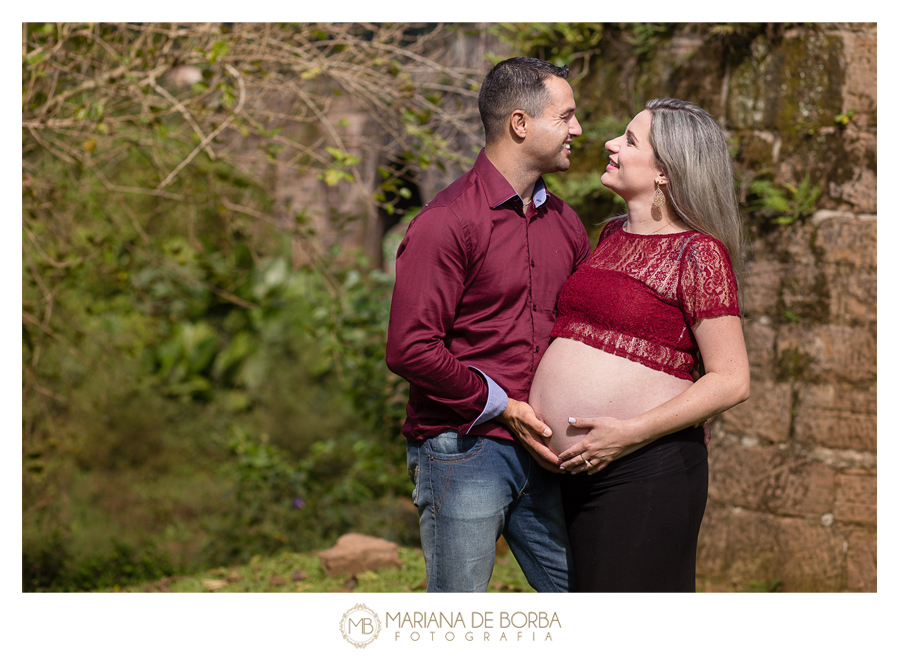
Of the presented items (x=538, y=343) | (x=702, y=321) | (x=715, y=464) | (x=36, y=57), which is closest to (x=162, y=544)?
(x=36, y=57)

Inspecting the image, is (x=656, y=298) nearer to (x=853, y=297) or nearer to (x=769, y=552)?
(x=853, y=297)

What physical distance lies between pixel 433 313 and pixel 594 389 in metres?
0.54

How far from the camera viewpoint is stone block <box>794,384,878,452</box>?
384 centimetres

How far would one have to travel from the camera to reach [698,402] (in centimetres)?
208

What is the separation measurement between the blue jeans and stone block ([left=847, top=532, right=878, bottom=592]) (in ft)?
7.55

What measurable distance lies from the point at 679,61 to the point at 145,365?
5908 millimetres

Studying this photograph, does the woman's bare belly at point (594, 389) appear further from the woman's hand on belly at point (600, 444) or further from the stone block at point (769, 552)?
the stone block at point (769, 552)

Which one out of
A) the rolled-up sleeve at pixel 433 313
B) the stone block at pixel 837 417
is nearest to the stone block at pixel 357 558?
the rolled-up sleeve at pixel 433 313

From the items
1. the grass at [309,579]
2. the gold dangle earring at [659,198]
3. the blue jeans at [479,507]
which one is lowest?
the grass at [309,579]

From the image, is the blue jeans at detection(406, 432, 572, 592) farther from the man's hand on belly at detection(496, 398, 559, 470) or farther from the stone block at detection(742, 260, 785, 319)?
the stone block at detection(742, 260, 785, 319)

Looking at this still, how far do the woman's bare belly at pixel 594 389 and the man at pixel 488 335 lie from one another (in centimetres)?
7

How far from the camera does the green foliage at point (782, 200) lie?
3920mm
